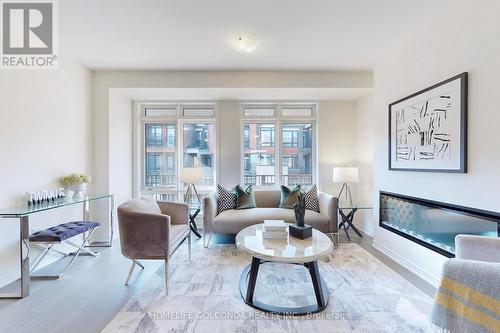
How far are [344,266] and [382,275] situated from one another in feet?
1.27

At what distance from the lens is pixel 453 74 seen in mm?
2143

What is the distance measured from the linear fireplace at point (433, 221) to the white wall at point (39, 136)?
4.25 meters

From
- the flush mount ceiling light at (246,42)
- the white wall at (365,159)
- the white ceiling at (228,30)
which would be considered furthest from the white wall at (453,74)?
the flush mount ceiling light at (246,42)

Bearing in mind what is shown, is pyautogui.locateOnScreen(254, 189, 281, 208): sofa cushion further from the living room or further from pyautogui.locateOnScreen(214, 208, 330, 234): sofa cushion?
pyautogui.locateOnScreen(214, 208, 330, 234): sofa cushion

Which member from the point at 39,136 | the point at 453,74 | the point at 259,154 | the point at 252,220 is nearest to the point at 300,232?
the point at 252,220

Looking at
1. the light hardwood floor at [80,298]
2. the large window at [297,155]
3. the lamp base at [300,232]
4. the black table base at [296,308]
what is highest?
the large window at [297,155]

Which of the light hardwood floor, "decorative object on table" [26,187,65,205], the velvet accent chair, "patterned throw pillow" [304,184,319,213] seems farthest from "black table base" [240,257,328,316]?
"decorative object on table" [26,187,65,205]

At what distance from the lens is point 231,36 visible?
2.70 meters

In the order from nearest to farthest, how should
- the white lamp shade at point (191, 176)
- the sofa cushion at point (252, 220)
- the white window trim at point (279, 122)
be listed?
the sofa cushion at point (252, 220) → the white lamp shade at point (191, 176) → the white window trim at point (279, 122)

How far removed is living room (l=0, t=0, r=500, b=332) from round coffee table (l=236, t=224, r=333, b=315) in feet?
0.06

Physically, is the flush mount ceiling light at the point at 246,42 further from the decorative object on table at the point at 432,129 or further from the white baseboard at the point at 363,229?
the white baseboard at the point at 363,229

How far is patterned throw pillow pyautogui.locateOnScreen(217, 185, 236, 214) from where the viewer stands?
12.6 ft

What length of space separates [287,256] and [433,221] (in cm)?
167

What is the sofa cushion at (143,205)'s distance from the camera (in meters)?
2.45
